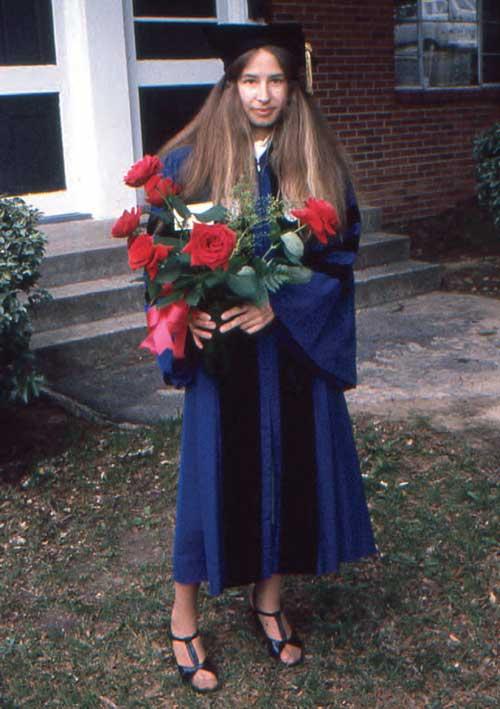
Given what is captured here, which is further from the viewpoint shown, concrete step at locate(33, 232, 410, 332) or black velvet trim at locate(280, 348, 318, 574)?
concrete step at locate(33, 232, 410, 332)

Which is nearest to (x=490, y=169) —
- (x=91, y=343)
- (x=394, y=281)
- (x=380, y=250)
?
(x=380, y=250)

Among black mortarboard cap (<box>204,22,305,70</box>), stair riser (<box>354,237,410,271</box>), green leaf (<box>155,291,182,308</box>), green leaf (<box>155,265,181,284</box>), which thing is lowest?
stair riser (<box>354,237,410,271</box>)

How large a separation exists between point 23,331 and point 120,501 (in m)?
0.87

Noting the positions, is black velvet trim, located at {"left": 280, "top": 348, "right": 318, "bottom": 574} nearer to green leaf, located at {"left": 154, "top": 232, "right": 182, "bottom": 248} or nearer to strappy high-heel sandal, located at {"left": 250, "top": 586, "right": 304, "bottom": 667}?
strappy high-heel sandal, located at {"left": 250, "top": 586, "right": 304, "bottom": 667}

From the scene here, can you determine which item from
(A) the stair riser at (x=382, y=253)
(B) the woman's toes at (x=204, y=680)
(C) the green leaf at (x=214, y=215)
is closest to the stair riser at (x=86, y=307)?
(A) the stair riser at (x=382, y=253)

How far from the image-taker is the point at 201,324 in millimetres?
2738

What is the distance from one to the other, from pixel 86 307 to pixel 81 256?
405 millimetres

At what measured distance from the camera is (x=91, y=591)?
3682mm

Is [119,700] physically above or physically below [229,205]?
below

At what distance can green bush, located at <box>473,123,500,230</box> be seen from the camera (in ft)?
24.7

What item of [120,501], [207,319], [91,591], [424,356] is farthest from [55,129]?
[207,319]

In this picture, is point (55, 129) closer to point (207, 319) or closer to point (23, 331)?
point (23, 331)

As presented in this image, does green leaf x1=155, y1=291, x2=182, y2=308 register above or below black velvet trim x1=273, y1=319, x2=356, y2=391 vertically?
above

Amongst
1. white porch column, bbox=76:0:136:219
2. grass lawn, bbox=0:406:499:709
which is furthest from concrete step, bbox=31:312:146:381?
white porch column, bbox=76:0:136:219
